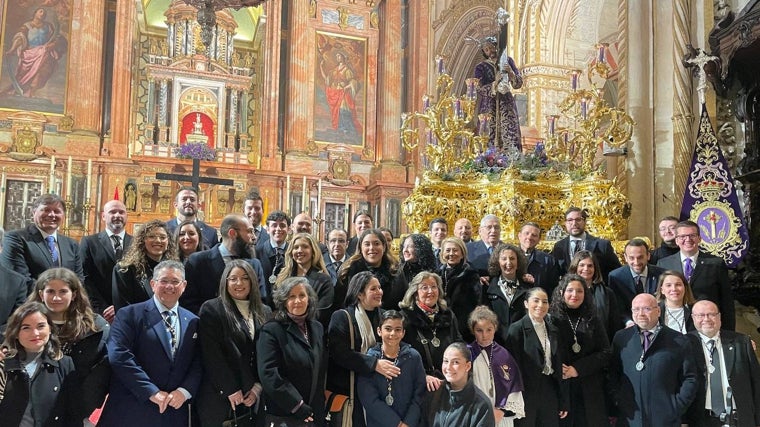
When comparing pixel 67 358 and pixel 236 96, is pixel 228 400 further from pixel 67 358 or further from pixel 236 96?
pixel 236 96

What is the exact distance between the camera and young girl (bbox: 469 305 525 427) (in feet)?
13.9

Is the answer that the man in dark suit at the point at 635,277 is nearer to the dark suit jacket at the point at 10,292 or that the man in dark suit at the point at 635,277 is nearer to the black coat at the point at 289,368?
the black coat at the point at 289,368

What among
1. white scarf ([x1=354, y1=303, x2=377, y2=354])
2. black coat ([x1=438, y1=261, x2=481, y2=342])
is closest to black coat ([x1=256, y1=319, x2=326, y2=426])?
white scarf ([x1=354, y1=303, x2=377, y2=354])

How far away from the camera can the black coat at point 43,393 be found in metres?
3.29

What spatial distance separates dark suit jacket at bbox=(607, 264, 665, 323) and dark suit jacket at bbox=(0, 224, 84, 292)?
3.83m

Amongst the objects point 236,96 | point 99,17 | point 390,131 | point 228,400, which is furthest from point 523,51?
point 228,400

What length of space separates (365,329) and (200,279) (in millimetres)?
1168

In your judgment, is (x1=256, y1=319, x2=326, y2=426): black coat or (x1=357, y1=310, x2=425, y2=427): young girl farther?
(x1=357, y1=310, x2=425, y2=427): young girl

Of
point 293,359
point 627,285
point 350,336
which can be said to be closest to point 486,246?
point 627,285

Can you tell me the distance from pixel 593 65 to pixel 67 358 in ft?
20.5

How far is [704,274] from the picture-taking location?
5.18 metres

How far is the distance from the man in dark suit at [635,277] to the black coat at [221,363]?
9.03 ft

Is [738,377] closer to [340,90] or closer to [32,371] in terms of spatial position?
[32,371]

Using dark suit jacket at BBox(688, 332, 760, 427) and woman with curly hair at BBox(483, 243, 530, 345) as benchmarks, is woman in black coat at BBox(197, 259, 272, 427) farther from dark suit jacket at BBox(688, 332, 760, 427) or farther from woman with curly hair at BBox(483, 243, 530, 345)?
dark suit jacket at BBox(688, 332, 760, 427)
